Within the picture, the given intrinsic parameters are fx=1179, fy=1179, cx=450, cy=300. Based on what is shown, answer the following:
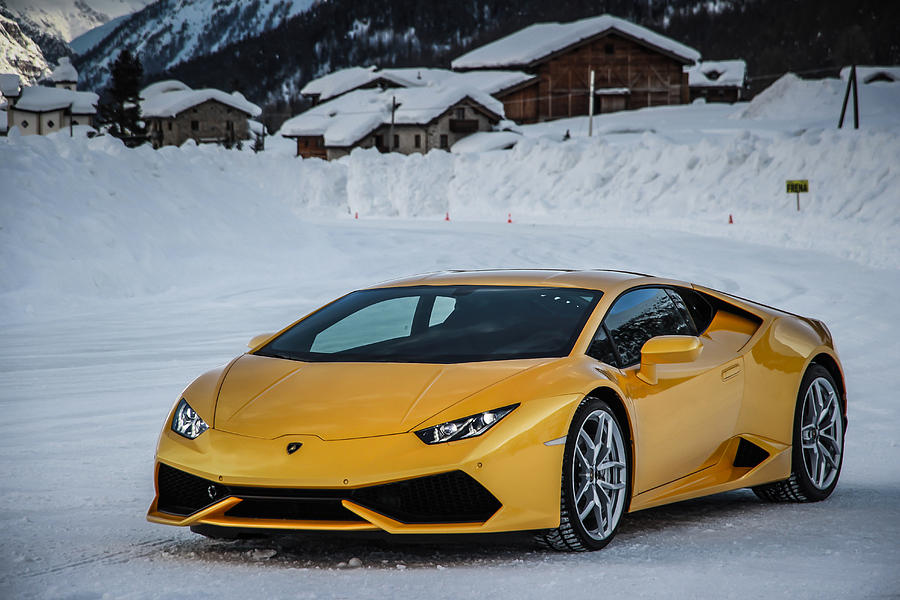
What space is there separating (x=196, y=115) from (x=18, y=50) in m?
100

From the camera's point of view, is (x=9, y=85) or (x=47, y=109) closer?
(x=9, y=85)

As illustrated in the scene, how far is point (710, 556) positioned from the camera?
4.78m

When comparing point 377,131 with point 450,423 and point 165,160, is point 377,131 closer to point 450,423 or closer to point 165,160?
point 165,160

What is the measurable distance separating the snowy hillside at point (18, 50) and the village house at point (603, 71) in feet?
247

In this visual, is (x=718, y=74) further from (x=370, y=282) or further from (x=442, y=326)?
(x=442, y=326)

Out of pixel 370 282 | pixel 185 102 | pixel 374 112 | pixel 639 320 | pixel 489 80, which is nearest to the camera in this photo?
pixel 639 320

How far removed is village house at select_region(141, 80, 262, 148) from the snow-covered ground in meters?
61.0

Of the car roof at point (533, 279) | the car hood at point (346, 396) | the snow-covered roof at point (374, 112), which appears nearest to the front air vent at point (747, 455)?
the car roof at point (533, 279)

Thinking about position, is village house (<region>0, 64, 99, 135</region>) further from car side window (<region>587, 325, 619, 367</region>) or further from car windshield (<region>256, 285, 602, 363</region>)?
car side window (<region>587, 325, 619, 367</region>)

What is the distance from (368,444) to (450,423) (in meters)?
0.32

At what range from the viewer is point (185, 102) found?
347 feet

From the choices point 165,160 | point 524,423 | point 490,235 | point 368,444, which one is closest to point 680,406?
point 524,423

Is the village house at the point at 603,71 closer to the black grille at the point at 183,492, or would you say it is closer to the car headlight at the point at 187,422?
the car headlight at the point at 187,422

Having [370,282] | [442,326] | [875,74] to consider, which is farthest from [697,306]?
[875,74]
